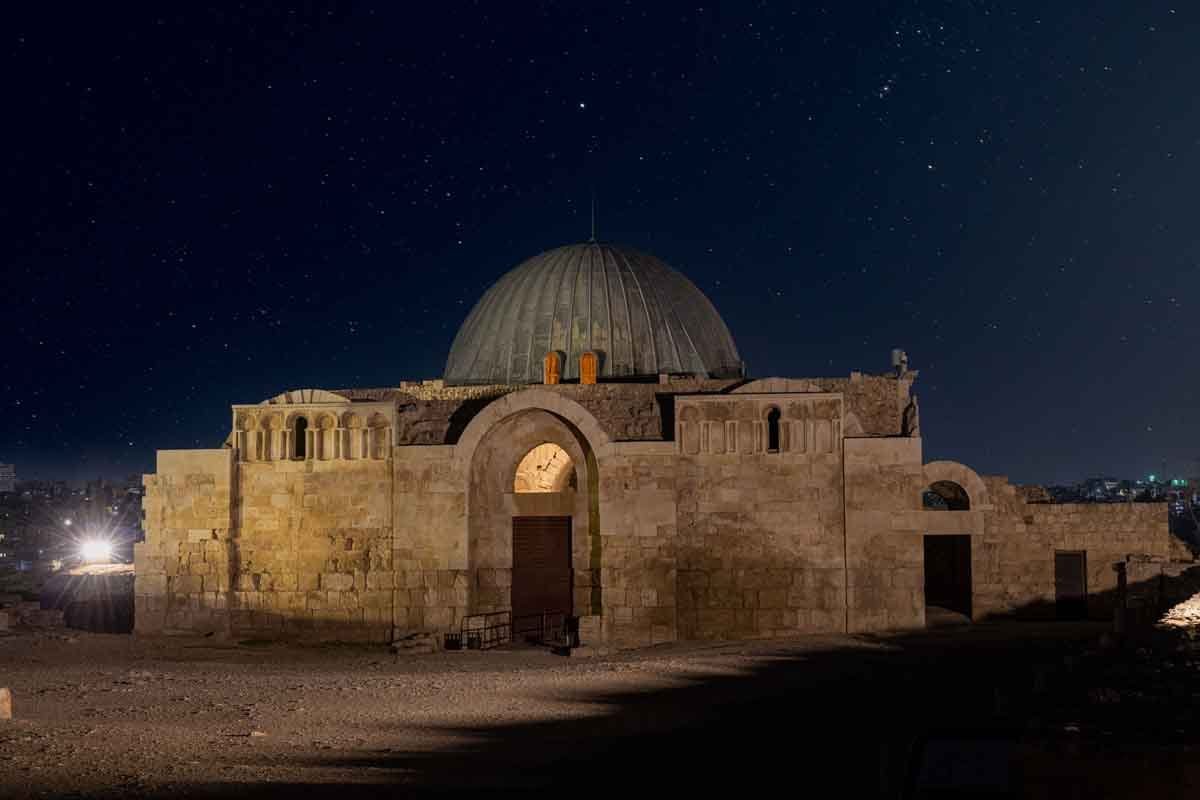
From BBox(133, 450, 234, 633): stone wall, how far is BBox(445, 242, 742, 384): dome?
26.1 ft

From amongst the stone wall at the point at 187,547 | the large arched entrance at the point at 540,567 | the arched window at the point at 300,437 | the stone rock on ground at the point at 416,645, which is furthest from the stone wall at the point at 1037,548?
the stone wall at the point at 187,547

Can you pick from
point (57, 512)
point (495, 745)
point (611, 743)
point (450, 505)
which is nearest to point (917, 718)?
point (611, 743)

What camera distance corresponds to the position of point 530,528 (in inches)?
1051

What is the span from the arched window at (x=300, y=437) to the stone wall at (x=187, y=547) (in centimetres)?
140

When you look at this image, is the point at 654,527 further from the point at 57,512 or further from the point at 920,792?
the point at 57,512

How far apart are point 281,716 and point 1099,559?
65.3 ft

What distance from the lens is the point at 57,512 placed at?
126312 mm

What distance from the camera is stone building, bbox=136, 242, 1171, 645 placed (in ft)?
81.4

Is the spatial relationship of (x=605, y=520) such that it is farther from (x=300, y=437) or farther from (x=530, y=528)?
(x=300, y=437)

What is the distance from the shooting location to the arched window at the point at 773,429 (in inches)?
996

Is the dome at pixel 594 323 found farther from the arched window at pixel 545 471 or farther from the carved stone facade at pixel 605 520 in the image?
the carved stone facade at pixel 605 520

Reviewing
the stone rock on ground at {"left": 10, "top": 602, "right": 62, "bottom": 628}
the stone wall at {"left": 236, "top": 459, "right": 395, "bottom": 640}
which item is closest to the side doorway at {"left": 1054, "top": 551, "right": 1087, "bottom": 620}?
the stone wall at {"left": 236, "top": 459, "right": 395, "bottom": 640}

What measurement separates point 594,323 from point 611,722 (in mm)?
17825

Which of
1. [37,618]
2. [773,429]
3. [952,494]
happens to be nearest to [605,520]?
[773,429]
